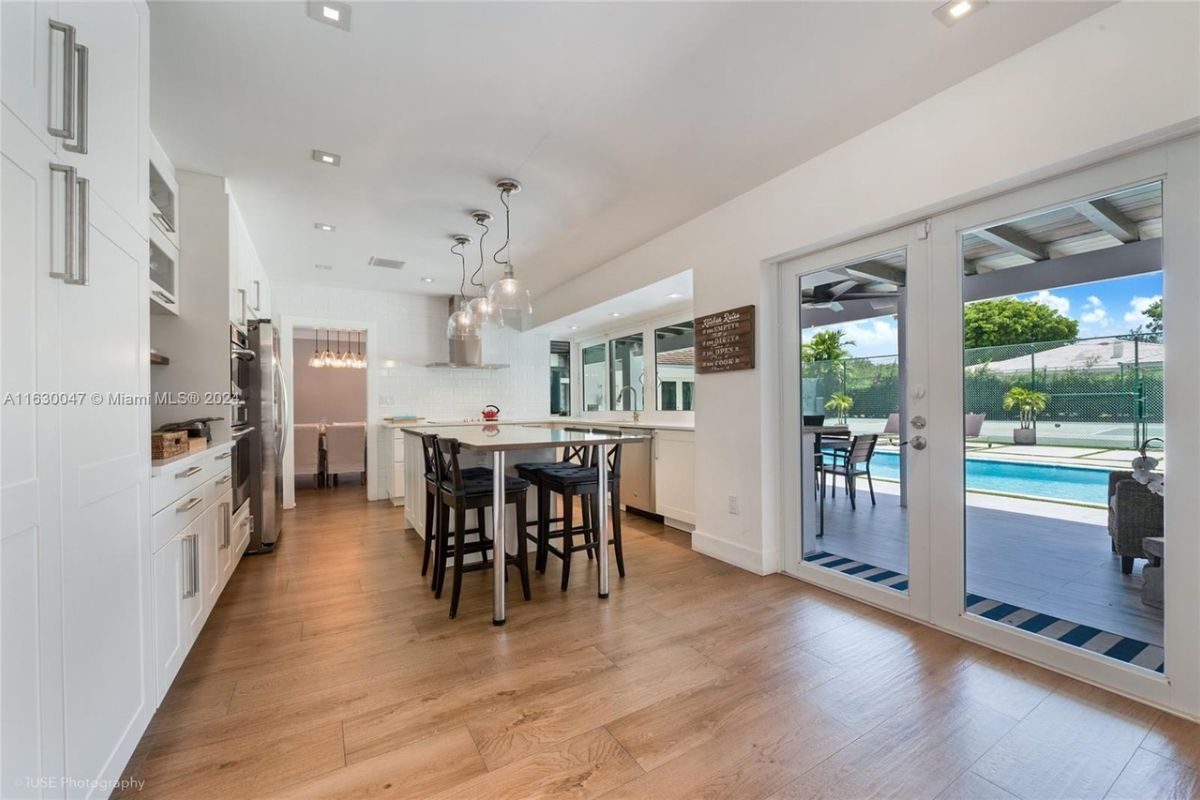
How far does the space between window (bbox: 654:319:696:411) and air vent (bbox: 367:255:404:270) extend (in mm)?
2743

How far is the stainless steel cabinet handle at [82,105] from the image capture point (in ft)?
4.15

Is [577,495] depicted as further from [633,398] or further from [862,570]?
[633,398]

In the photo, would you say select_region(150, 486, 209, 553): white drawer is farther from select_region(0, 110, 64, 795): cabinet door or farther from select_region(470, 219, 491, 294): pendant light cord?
select_region(470, 219, 491, 294): pendant light cord

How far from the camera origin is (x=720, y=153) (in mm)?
2789

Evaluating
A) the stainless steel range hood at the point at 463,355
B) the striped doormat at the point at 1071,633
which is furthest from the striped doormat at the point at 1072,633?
the stainless steel range hood at the point at 463,355

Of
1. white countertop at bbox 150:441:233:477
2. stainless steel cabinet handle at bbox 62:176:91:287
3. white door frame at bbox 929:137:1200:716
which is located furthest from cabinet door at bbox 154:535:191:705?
white door frame at bbox 929:137:1200:716

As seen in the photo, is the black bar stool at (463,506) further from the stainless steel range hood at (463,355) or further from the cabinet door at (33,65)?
the stainless steel range hood at (463,355)

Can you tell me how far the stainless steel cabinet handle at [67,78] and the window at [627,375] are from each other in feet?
15.8

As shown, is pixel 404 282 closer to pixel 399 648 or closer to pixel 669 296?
pixel 669 296

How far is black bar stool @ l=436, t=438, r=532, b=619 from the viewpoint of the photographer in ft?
8.68

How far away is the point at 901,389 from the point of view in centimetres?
264

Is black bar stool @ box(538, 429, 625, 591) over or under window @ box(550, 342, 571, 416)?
under

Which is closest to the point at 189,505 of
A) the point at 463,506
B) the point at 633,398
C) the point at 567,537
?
the point at 463,506

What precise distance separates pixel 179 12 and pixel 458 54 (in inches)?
37.1
